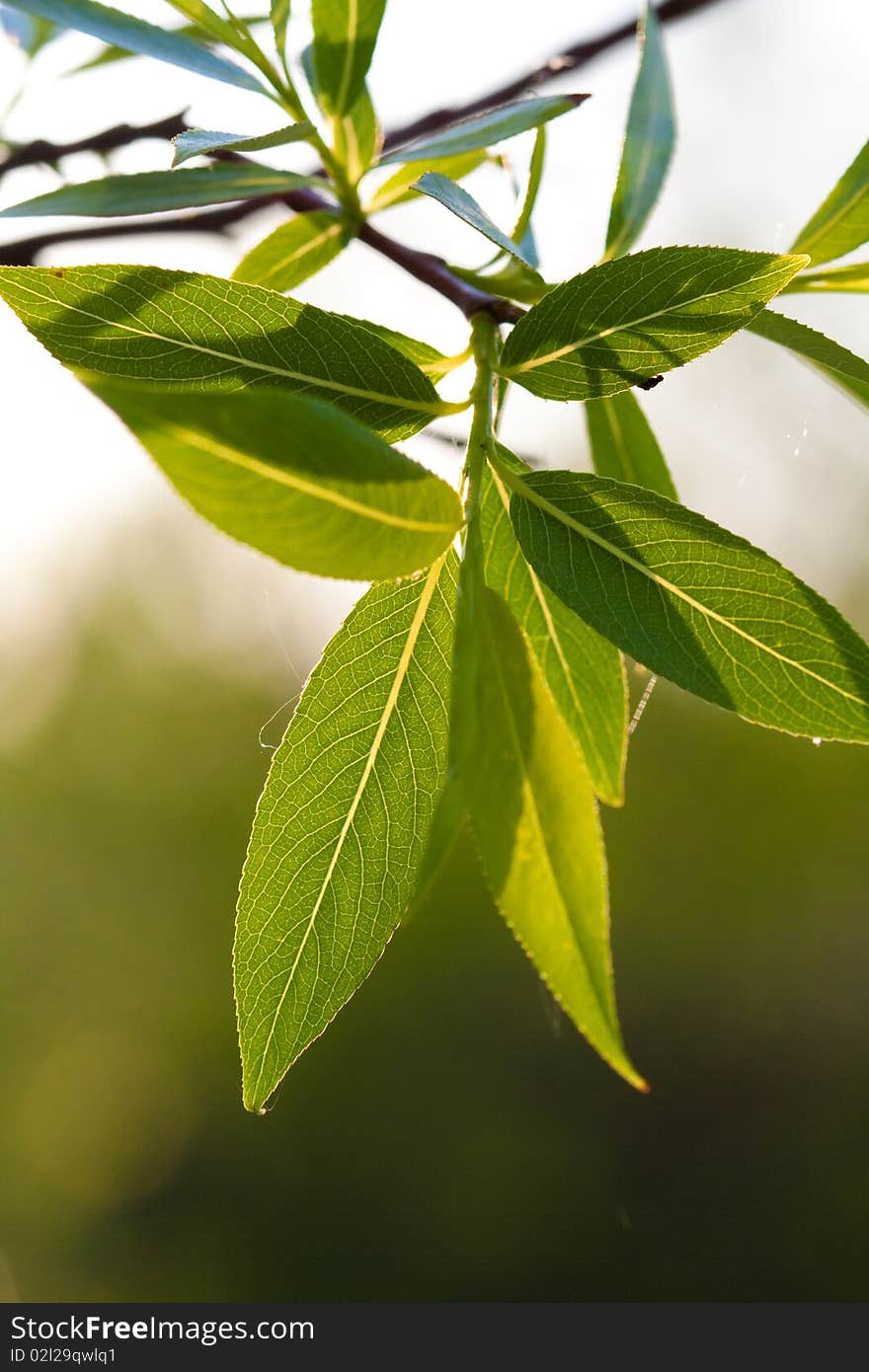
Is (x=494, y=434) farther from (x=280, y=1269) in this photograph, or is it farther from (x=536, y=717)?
(x=280, y=1269)

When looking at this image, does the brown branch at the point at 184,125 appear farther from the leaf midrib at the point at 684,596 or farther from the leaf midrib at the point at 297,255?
the leaf midrib at the point at 684,596

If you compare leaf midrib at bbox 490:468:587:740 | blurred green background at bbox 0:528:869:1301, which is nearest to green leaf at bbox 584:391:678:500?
leaf midrib at bbox 490:468:587:740

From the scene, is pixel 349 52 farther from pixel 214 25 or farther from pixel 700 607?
pixel 700 607

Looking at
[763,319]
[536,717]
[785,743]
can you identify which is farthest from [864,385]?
[785,743]

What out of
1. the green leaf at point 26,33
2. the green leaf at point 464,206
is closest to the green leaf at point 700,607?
the green leaf at point 464,206

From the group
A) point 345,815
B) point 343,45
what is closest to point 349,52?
point 343,45

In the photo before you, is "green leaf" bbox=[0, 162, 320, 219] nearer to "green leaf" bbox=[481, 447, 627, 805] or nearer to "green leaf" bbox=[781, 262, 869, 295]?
"green leaf" bbox=[481, 447, 627, 805]
